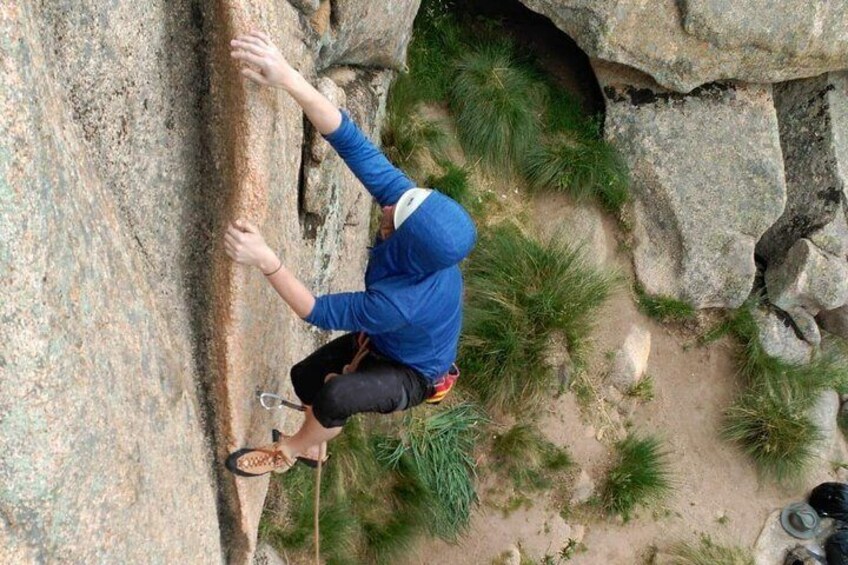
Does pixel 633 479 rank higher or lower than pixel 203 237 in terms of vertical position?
lower

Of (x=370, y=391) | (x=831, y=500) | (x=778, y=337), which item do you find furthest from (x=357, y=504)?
(x=831, y=500)

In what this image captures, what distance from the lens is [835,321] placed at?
7.11 metres

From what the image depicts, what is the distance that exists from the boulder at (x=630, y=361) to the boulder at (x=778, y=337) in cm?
103

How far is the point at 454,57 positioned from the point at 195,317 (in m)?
Result: 3.88

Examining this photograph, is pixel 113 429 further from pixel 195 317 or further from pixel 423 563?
pixel 423 563

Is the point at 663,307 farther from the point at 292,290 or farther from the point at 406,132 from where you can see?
the point at 292,290

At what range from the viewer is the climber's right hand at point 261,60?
8.27 feet

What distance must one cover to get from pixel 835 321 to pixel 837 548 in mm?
1915

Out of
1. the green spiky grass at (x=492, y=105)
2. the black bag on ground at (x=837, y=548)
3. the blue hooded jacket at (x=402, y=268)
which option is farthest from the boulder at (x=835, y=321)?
the blue hooded jacket at (x=402, y=268)

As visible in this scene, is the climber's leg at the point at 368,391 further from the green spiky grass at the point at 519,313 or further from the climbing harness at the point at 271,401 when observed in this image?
the green spiky grass at the point at 519,313

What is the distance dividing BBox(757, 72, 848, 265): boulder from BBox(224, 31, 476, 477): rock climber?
4589mm

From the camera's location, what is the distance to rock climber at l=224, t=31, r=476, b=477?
2594 millimetres

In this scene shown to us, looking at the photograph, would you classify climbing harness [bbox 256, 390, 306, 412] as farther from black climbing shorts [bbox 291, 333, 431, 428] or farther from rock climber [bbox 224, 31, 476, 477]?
black climbing shorts [bbox 291, 333, 431, 428]

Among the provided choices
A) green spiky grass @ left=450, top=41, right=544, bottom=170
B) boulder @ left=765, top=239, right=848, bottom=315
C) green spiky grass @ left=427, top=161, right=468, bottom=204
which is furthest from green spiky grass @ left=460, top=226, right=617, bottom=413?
boulder @ left=765, top=239, right=848, bottom=315
